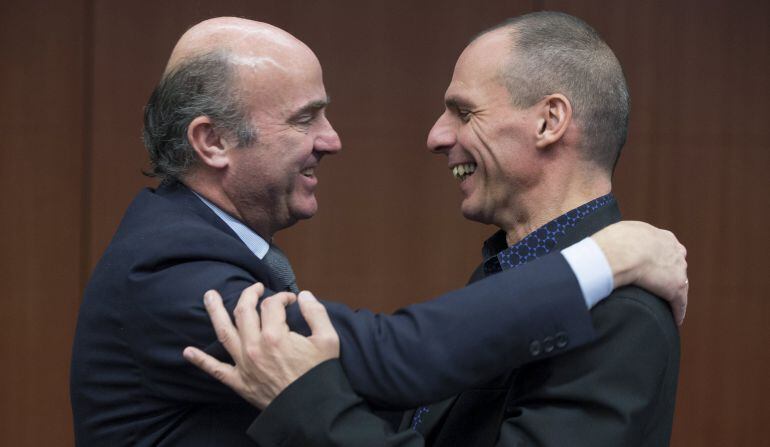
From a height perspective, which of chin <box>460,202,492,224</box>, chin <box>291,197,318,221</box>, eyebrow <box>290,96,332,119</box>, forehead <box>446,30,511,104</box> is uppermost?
forehead <box>446,30,511,104</box>

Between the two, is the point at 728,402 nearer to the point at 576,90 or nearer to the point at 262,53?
the point at 576,90

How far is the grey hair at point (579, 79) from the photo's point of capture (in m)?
1.85

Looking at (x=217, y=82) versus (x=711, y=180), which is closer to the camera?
(x=217, y=82)

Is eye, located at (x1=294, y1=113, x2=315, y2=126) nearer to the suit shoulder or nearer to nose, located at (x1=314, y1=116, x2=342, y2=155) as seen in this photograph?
nose, located at (x1=314, y1=116, x2=342, y2=155)

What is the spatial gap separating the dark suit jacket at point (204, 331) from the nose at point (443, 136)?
458 millimetres

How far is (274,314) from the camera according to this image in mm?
1560

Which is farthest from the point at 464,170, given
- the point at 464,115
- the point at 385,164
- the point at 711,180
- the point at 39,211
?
the point at 39,211

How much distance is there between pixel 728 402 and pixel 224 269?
104 inches

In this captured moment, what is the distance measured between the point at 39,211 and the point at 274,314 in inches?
96.0

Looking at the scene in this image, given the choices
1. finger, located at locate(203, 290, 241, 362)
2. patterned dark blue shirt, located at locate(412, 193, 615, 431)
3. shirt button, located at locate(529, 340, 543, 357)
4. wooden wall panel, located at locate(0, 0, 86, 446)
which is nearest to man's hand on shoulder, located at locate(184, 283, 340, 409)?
finger, located at locate(203, 290, 241, 362)

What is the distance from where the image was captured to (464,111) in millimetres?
1969

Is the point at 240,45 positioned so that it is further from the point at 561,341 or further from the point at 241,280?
the point at 561,341

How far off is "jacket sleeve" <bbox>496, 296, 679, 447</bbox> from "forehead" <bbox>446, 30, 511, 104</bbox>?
1.67 ft

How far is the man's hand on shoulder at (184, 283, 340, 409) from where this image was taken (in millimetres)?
1533
